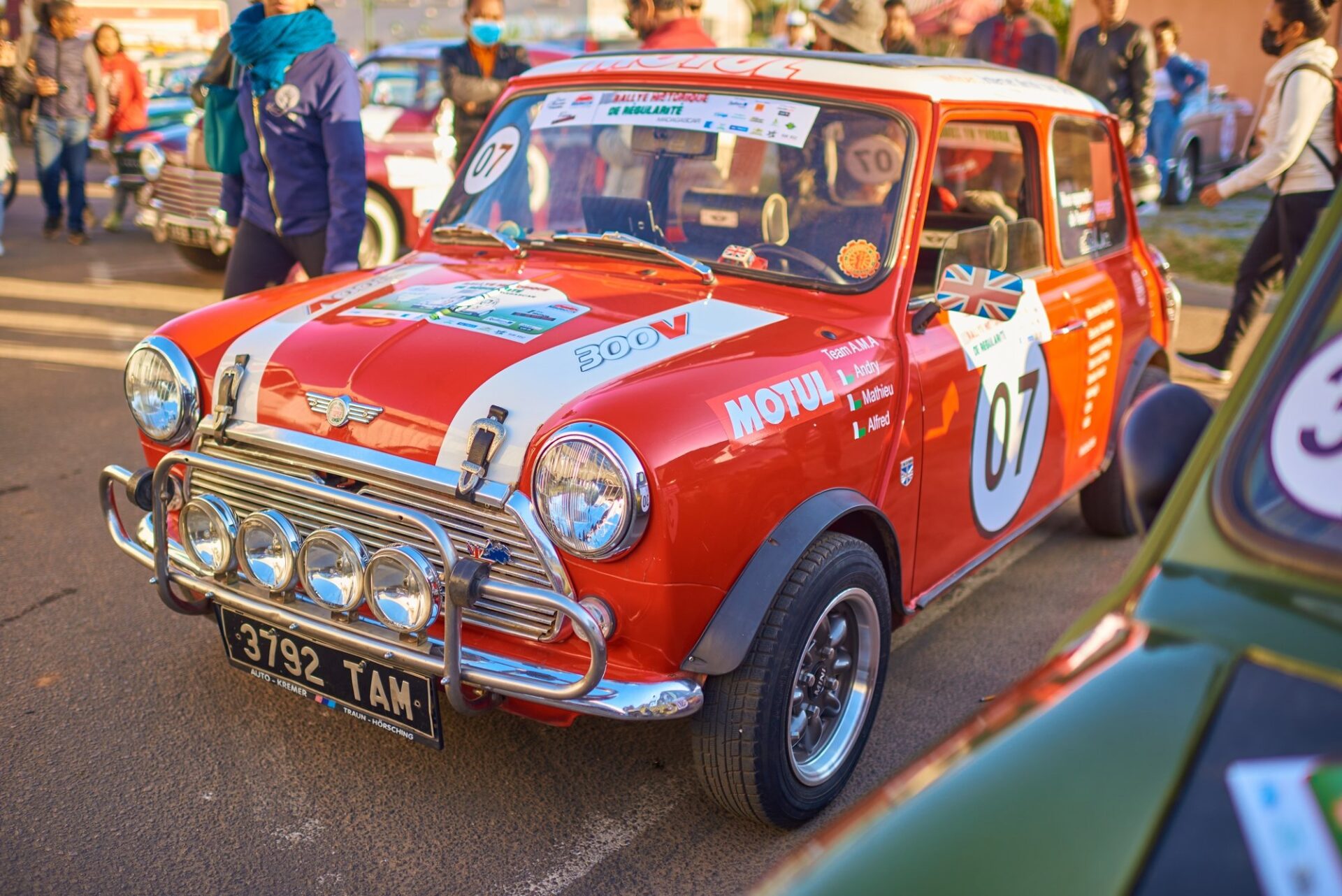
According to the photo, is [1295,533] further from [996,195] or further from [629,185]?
[996,195]

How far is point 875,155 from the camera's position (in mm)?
3354

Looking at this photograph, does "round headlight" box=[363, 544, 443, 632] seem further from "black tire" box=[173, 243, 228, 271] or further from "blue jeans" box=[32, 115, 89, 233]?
"blue jeans" box=[32, 115, 89, 233]

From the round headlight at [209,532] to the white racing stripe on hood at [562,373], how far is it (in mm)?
640

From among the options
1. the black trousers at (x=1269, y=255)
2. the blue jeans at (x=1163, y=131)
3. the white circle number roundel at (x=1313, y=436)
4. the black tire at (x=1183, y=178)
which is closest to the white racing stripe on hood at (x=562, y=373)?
the white circle number roundel at (x=1313, y=436)

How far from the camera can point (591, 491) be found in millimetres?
2416

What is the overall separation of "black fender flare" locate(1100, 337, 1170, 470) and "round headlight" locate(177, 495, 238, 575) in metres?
3.13

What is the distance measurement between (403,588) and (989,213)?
3032 millimetres

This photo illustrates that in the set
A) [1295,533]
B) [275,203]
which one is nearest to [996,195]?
[275,203]

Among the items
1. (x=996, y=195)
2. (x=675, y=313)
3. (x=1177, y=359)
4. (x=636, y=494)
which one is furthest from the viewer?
(x=1177, y=359)

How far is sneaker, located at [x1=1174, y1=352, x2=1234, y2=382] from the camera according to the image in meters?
7.02

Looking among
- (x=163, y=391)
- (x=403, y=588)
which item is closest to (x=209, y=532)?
(x=163, y=391)

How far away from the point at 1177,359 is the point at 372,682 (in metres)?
6.11

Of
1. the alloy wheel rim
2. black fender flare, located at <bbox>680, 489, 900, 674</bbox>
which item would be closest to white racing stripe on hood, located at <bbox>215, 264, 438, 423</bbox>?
black fender flare, located at <bbox>680, 489, 900, 674</bbox>

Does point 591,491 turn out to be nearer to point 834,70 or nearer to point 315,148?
point 834,70
